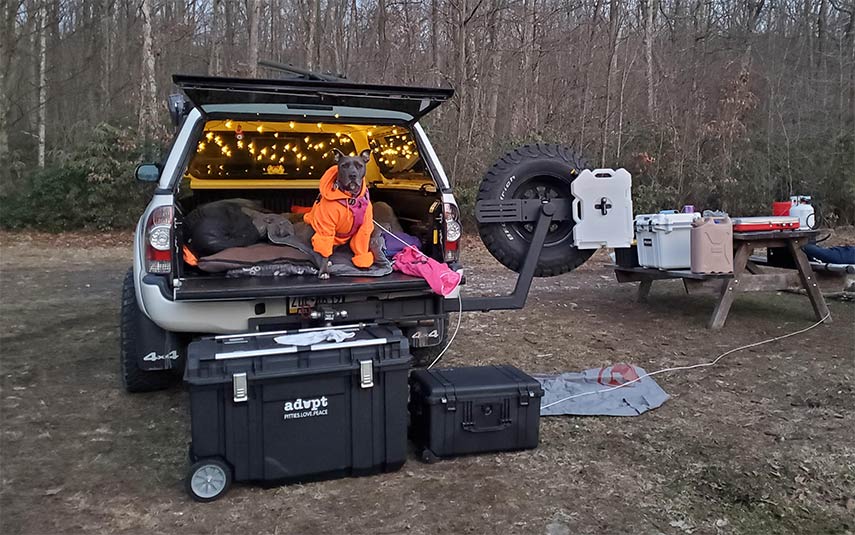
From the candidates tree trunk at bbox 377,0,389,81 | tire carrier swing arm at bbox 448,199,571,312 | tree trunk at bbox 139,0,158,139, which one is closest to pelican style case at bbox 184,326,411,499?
tire carrier swing arm at bbox 448,199,571,312

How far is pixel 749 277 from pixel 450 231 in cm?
364

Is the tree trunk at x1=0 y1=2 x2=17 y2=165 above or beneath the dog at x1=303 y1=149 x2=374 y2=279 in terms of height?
above

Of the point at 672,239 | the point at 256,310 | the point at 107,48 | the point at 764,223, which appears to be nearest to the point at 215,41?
the point at 107,48

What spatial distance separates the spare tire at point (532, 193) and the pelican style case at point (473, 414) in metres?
1.07

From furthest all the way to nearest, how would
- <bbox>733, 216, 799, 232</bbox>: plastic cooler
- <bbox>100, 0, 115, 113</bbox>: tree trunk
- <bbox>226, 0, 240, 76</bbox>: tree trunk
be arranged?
<bbox>226, 0, 240, 76</bbox>: tree trunk, <bbox>100, 0, 115, 113</bbox>: tree trunk, <bbox>733, 216, 799, 232</bbox>: plastic cooler

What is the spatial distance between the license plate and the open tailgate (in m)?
1.12

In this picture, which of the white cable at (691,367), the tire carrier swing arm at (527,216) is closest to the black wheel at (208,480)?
the tire carrier swing arm at (527,216)

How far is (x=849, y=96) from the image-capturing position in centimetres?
1614

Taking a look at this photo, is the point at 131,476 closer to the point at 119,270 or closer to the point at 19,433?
the point at 19,433

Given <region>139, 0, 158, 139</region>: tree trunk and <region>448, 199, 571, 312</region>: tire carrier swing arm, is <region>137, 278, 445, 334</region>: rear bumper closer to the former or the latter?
<region>448, 199, 571, 312</region>: tire carrier swing arm

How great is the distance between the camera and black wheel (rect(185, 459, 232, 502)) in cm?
297

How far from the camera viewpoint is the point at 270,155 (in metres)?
5.74

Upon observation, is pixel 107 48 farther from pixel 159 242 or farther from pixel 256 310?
pixel 256 310

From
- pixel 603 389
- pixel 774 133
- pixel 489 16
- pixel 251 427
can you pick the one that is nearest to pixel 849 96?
pixel 774 133
